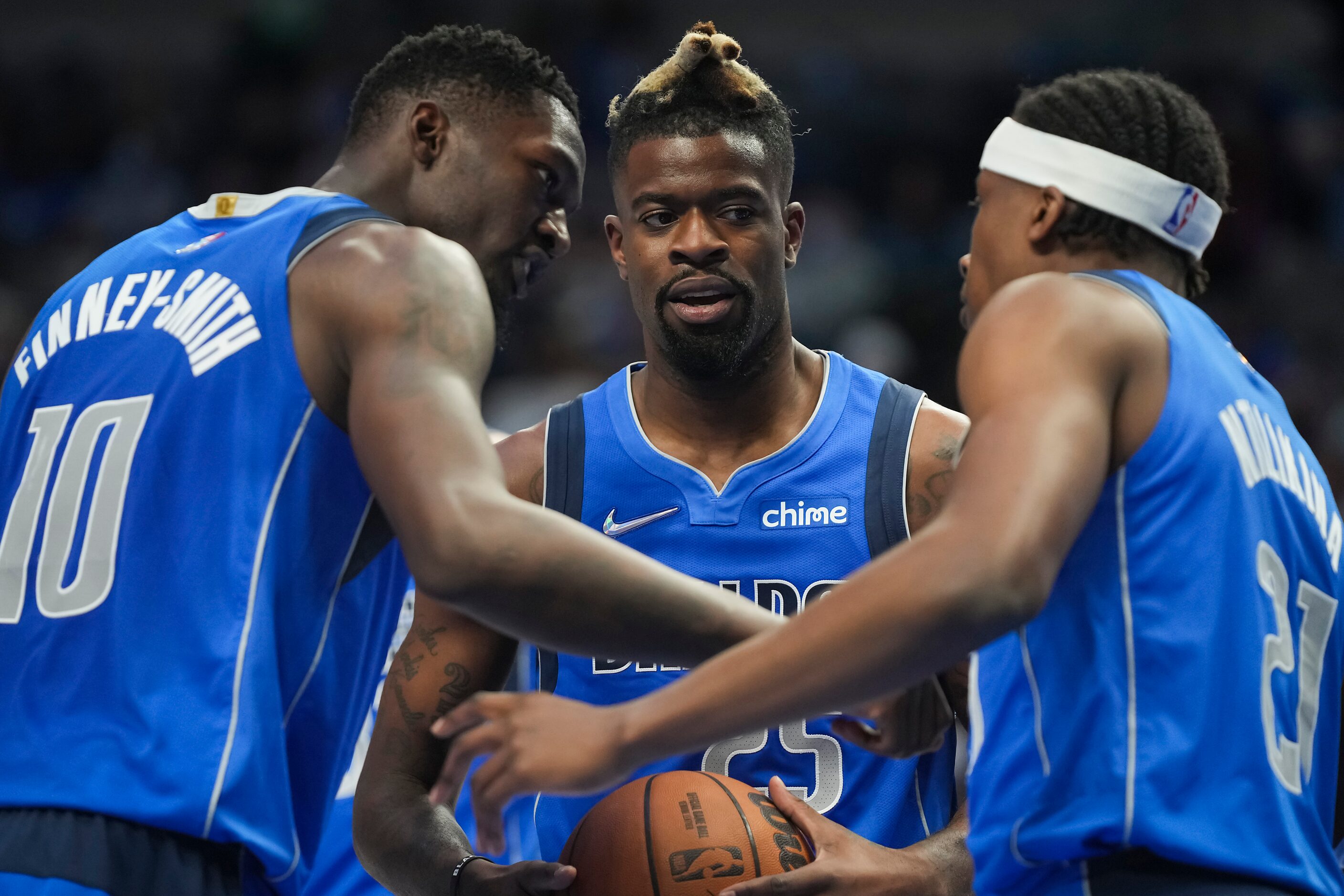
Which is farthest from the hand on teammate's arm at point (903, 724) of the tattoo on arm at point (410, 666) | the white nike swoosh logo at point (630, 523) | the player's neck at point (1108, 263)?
the tattoo on arm at point (410, 666)

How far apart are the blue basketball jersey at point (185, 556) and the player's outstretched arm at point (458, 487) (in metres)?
0.17

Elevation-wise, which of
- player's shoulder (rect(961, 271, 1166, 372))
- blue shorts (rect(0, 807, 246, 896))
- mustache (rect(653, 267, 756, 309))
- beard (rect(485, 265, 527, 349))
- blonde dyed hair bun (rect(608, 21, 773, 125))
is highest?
blonde dyed hair bun (rect(608, 21, 773, 125))

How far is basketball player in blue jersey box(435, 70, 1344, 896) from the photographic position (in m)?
2.23

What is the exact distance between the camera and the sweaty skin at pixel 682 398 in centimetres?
367

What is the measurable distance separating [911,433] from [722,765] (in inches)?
38.7

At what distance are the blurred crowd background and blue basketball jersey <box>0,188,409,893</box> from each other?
269 inches

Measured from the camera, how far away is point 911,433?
12.7 feet

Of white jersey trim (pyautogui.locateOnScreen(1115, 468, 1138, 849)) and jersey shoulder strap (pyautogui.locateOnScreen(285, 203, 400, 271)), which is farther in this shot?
jersey shoulder strap (pyautogui.locateOnScreen(285, 203, 400, 271))

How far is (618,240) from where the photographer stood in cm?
425

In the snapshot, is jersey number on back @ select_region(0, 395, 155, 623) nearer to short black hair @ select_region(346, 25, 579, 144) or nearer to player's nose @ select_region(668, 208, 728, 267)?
short black hair @ select_region(346, 25, 579, 144)

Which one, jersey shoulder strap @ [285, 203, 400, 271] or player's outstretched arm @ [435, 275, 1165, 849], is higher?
jersey shoulder strap @ [285, 203, 400, 271]

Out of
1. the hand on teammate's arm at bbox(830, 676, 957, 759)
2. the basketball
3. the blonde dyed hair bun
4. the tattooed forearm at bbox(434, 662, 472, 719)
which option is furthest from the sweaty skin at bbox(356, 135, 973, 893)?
the hand on teammate's arm at bbox(830, 676, 957, 759)

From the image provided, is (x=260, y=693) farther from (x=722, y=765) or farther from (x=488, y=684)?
(x=722, y=765)

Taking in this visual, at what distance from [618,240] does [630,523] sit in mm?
897
